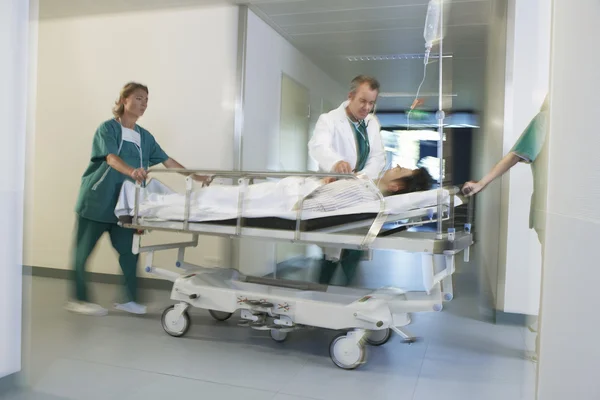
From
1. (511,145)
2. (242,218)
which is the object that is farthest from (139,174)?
(511,145)

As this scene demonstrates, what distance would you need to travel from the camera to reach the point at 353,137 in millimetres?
1941

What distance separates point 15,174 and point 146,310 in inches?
36.7

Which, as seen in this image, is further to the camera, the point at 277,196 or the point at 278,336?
the point at 278,336

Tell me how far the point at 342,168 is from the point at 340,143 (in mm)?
110

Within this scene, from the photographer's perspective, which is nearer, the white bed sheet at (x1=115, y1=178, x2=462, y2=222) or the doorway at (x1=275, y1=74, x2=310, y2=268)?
the white bed sheet at (x1=115, y1=178, x2=462, y2=222)

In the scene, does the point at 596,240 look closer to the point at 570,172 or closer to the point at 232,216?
the point at 570,172

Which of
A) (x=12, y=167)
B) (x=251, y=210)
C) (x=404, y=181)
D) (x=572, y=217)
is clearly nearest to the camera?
(x=572, y=217)

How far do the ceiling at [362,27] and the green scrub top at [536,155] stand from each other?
1.49 feet

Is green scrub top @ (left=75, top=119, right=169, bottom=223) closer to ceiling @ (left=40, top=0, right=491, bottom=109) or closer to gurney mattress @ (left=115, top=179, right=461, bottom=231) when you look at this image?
gurney mattress @ (left=115, top=179, right=461, bottom=231)

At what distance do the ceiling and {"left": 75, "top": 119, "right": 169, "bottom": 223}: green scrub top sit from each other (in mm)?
542

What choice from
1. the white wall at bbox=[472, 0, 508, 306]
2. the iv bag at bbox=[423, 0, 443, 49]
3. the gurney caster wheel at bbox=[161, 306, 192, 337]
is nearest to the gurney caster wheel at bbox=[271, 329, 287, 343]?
the gurney caster wheel at bbox=[161, 306, 192, 337]

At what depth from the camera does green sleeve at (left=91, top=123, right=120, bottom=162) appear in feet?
7.13

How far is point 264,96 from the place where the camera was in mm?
2174

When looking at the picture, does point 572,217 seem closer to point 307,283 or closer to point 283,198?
point 283,198
